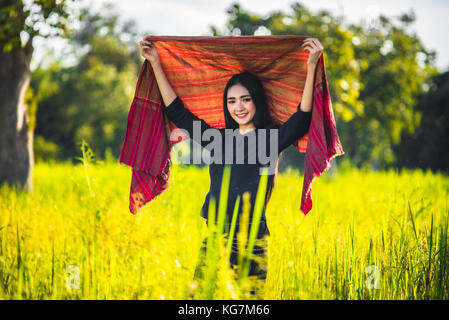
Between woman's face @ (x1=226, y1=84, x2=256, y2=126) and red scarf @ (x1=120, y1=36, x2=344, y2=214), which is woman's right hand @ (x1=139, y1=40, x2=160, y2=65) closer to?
red scarf @ (x1=120, y1=36, x2=344, y2=214)

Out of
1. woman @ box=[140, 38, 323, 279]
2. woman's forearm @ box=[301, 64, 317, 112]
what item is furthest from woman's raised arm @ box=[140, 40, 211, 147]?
woman's forearm @ box=[301, 64, 317, 112]

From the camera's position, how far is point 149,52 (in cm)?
269

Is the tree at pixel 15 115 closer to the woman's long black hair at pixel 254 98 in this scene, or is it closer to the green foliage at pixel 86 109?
the woman's long black hair at pixel 254 98

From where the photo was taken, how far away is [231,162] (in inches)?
99.9

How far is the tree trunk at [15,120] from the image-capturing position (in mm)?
5980

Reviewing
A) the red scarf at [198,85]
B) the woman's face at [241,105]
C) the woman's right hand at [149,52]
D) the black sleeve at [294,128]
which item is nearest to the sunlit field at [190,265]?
the red scarf at [198,85]

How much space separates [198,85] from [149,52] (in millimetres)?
424

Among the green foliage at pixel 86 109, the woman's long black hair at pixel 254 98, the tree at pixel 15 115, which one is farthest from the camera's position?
the green foliage at pixel 86 109

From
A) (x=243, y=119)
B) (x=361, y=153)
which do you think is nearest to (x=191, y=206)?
(x=243, y=119)

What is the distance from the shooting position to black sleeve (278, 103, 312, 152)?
2508 mm

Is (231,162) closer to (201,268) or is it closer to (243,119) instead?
(243,119)

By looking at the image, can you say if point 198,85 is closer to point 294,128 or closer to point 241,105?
point 241,105

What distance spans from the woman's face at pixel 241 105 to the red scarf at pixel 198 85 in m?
0.25

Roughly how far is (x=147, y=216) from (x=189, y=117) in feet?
2.46
